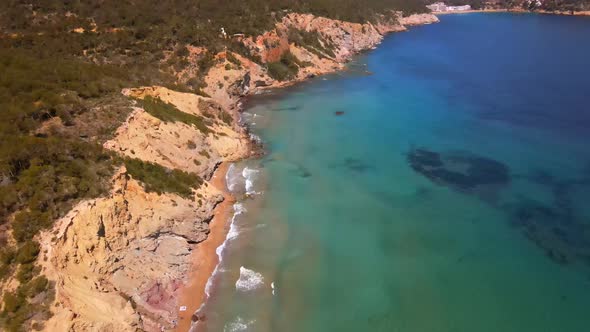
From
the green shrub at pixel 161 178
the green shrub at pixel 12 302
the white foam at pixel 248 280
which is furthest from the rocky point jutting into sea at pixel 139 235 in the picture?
the white foam at pixel 248 280

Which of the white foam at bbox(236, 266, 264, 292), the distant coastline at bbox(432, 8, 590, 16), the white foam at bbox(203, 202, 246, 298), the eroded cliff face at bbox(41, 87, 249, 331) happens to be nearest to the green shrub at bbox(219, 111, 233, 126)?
the eroded cliff face at bbox(41, 87, 249, 331)

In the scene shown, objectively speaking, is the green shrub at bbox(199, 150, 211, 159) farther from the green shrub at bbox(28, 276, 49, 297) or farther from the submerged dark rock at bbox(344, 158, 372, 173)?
the green shrub at bbox(28, 276, 49, 297)

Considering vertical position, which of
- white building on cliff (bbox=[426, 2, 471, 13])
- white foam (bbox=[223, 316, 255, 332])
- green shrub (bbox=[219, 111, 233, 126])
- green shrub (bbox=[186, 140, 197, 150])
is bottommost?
white foam (bbox=[223, 316, 255, 332])

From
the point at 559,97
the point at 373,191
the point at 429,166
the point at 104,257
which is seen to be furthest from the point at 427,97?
the point at 104,257

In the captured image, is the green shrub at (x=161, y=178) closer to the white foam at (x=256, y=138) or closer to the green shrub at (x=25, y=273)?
the green shrub at (x=25, y=273)

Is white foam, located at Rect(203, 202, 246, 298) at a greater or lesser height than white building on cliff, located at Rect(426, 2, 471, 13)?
lesser
